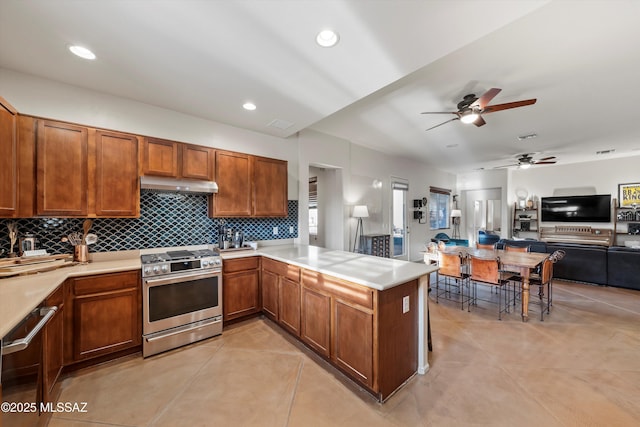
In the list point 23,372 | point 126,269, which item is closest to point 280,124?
point 126,269

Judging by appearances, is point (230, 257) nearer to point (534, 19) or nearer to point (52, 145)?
point (52, 145)

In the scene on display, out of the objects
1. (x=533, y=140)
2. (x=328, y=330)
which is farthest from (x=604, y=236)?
(x=328, y=330)

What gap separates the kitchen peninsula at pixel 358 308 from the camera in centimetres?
179

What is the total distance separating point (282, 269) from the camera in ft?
9.40

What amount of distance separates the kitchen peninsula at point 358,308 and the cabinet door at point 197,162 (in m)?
1.17

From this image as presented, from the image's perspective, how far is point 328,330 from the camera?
2207 mm

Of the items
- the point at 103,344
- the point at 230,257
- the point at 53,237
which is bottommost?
the point at 103,344

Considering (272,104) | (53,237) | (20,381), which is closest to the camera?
(20,381)

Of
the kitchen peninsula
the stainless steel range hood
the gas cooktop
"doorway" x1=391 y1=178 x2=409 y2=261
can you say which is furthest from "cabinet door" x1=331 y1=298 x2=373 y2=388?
"doorway" x1=391 y1=178 x2=409 y2=261

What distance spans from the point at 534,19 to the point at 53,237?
466 centimetres

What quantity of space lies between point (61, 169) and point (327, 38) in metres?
2.72

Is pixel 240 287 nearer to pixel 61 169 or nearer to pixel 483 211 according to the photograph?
pixel 61 169

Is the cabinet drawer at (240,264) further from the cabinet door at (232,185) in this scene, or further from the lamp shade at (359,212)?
the lamp shade at (359,212)

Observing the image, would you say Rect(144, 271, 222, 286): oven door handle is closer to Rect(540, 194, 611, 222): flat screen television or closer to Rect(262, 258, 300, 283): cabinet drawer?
Rect(262, 258, 300, 283): cabinet drawer
